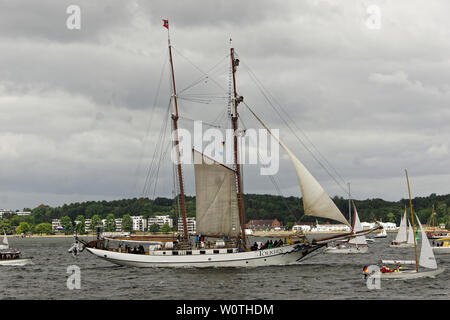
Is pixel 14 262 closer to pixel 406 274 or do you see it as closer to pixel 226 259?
pixel 226 259

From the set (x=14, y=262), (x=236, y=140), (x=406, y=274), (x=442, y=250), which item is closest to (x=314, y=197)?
(x=236, y=140)

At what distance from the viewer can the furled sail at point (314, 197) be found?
68875mm

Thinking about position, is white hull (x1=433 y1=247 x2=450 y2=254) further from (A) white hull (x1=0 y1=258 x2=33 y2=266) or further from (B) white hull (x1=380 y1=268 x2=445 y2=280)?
(A) white hull (x1=0 y1=258 x2=33 y2=266)

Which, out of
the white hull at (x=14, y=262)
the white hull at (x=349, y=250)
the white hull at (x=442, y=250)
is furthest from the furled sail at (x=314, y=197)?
the white hull at (x=442, y=250)

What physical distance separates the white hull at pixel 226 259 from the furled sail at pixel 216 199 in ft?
12.1

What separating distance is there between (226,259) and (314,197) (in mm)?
13207

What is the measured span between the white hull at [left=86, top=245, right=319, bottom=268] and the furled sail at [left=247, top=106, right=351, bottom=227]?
772 centimetres

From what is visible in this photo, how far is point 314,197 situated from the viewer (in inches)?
2721

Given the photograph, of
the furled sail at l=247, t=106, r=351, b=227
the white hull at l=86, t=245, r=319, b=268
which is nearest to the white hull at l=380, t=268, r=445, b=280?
the furled sail at l=247, t=106, r=351, b=227

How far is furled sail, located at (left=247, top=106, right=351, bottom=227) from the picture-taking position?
68875mm

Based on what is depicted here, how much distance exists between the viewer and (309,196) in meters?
69.5
